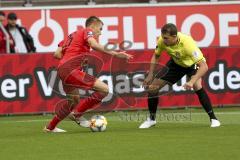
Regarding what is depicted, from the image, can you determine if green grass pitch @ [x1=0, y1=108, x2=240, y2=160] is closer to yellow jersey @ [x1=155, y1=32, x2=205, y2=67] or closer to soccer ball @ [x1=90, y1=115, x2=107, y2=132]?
soccer ball @ [x1=90, y1=115, x2=107, y2=132]

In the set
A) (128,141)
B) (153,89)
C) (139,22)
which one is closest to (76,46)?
(153,89)

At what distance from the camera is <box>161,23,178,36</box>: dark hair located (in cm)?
1525

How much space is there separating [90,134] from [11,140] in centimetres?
149

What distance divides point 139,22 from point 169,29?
32.3 ft

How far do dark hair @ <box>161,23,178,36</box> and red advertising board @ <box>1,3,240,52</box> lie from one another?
30.6 ft

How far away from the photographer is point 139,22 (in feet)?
82.3

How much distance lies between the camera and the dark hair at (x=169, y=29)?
15.2 m

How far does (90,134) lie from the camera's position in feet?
49.0

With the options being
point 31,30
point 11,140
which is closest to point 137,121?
point 11,140

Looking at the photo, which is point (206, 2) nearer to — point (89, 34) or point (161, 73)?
point (161, 73)

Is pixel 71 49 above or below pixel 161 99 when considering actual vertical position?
above

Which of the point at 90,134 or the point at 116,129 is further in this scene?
the point at 116,129

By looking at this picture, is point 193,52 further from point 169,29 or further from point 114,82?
point 114,82

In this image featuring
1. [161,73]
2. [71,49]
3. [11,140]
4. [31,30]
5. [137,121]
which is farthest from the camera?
[31,30]
